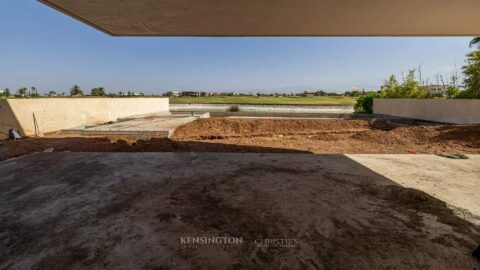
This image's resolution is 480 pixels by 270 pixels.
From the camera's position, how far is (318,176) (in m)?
4.26

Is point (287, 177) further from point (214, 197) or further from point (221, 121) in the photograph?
point (221, 121)

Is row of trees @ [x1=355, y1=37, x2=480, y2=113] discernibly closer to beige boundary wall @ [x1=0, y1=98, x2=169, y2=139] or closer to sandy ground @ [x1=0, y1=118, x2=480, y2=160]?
sandy ground @ [x1=0, y1=118, x2=480, y2=160]

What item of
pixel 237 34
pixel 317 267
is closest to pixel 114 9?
pixel 237 34

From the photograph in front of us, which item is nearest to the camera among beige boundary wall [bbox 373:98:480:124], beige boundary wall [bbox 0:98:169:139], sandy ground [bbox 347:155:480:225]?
sandy ground [bbox 347:155:480:225]

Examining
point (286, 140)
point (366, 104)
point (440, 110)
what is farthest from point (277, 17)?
point (366, 104)

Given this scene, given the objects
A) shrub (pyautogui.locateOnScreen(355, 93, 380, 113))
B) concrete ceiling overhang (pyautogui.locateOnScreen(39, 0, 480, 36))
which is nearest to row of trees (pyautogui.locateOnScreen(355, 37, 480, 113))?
shrub (pyautogui.locateOnScreen(355, 93, 380, 113))

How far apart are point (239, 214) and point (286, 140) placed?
737 cm

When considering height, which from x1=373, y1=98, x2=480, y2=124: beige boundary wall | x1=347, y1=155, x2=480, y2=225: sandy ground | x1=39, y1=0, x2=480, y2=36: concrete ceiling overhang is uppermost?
x1=39, y1=0, x2=480, y2=36: concrete ceiling overhang

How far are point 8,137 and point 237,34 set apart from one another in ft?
29.4

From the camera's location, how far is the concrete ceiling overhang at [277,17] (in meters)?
4.71

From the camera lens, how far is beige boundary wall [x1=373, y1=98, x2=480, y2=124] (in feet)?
35.2

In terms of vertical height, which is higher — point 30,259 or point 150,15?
point 150,15

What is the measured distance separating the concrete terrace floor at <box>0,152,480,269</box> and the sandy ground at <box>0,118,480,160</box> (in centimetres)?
269

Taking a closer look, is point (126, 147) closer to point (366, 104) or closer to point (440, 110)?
point (440, 110)
